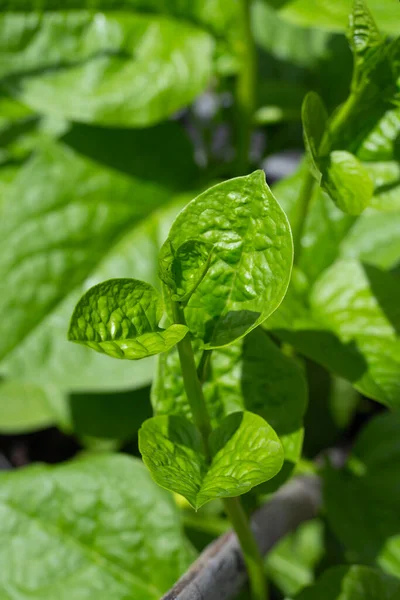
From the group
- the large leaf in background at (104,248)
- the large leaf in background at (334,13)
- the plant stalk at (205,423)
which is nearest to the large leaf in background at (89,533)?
the plant stalk at (205,423)

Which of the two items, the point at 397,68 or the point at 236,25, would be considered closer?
Result: the point at 397,68

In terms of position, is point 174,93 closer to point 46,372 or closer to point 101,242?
point 101,242

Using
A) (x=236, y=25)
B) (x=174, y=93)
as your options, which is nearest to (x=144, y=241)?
(x=174, y=93)

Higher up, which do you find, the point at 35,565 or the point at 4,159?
the point at 4,159

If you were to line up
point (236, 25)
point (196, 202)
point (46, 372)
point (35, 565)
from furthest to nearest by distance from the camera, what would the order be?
point (236, 25) < point (46, 372) < point (35, 565) < point (196, 202)

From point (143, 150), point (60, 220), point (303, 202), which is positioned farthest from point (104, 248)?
point (303, 202)

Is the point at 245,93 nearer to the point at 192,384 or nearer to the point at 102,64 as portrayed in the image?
the point at 102,64
